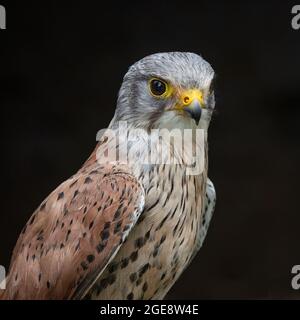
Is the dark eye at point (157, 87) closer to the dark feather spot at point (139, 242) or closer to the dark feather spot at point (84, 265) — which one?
the dark feather spot at point (139, 242)

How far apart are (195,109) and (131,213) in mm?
396

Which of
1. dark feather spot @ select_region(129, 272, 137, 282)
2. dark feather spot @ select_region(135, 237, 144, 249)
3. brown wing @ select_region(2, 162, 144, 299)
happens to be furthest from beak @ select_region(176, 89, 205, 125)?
dark feather spot @ select_region(129, 272, 137, 282)

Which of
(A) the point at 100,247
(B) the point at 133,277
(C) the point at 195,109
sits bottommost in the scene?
(B) the point at 133,277

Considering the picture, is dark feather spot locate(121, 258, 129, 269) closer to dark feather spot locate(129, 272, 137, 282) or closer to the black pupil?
dark feather spot locate(129, 272, 137, 282)

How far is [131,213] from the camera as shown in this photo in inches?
107

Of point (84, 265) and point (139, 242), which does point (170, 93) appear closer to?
point (139, 242)

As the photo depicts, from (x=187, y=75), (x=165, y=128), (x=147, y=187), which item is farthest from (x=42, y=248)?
(x=187, y=75)

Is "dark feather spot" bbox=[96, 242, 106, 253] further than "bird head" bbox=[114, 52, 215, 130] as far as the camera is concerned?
No

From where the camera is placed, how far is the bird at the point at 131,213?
271cm

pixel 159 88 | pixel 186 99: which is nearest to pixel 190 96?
pixel 186 99

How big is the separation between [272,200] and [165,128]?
2.46m

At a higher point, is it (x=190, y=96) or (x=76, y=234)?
(x=190, y=96)

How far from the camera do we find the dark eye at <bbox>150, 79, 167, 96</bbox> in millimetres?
2828

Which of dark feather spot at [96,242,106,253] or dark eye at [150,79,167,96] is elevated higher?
dark eye at [150,79,167,96]
